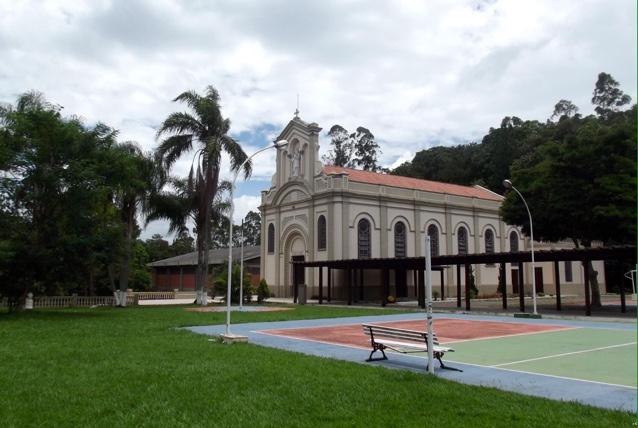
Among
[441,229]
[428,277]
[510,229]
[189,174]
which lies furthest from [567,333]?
[510,229]

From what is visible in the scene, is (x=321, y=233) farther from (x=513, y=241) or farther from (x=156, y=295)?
(x=513, y=241)

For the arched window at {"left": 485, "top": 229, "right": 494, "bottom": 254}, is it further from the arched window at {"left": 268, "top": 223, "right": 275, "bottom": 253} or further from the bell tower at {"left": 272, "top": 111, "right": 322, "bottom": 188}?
the arched window at {"left": 268, "top": 223, "right": 275, "bottom": 253}

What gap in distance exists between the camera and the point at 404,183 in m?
50.5

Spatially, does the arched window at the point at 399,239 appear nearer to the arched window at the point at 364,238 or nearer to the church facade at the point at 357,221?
the church facade at the point at 357,221

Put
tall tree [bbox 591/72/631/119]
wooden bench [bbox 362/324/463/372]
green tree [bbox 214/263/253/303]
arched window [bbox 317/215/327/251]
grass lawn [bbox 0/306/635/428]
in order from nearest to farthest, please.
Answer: grass lawn [bbox 0/306/635/428] → wooden bench [bbox 362/324/463/372] → green tree [bbox 214/263/253/303] → arched window [bbox 317/215/327/251] → tall tree [bbox 591/72/631/119]

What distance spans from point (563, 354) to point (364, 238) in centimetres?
3106

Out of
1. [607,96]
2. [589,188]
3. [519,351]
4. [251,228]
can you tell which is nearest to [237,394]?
[519,351]

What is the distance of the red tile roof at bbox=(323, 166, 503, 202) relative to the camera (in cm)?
4684

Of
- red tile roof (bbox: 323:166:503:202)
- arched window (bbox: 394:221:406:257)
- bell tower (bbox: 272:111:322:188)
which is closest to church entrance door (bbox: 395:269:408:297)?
arched window (bbox: 394:221:406:257)

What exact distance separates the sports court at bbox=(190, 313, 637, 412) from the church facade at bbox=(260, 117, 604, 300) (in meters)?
20.6

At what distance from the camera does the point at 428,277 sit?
10227 millimetres

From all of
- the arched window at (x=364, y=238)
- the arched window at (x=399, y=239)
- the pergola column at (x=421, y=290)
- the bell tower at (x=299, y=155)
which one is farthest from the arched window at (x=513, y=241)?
the bell tower at (x=299, y=155)

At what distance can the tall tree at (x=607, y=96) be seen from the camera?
261 feet

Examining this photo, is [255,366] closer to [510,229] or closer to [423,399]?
[423,399]
